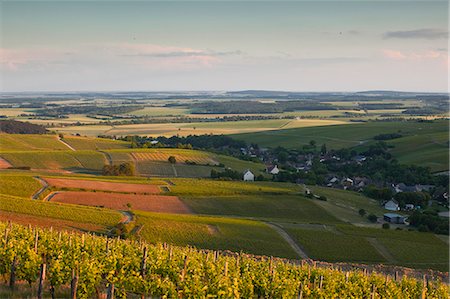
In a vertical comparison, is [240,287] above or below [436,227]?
above

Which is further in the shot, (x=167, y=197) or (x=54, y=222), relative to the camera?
(x=167, y=197)

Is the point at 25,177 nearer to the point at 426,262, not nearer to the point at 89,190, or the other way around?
the point at 89,190

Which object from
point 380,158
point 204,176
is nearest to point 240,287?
point 204,176

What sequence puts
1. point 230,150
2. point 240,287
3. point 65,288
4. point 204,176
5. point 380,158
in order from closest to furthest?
point 240,287
point 65,288
point 204,176
point 380,158
point 230,150

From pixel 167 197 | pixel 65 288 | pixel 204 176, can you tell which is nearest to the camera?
pixel 65 288

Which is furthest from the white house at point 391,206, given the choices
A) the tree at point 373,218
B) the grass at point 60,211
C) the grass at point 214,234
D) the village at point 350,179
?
the grass at point 60,211

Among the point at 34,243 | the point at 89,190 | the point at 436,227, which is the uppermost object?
the point at 34,243

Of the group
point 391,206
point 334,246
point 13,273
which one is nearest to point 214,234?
point 334,246
